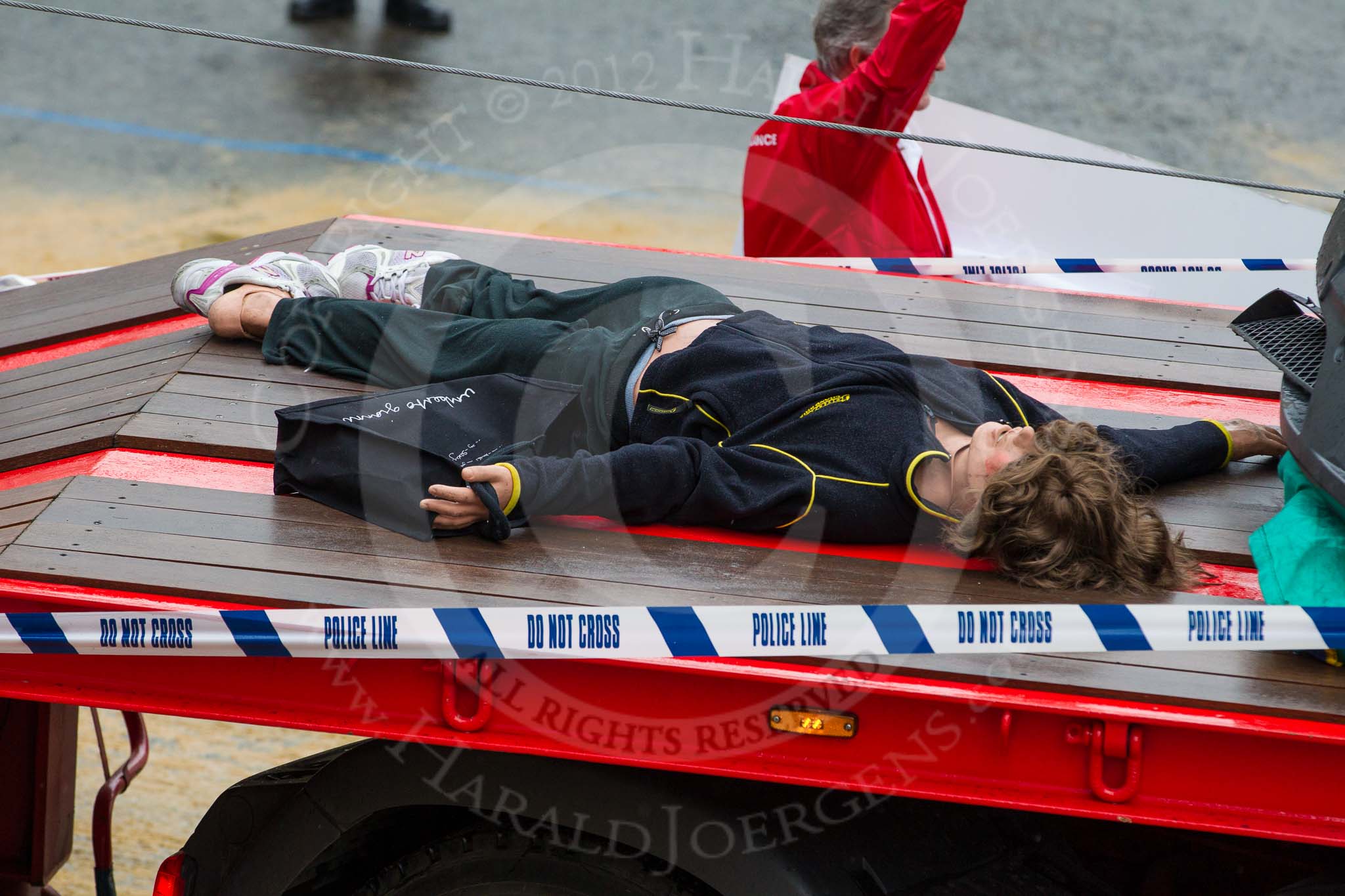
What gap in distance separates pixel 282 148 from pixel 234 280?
6.24 m

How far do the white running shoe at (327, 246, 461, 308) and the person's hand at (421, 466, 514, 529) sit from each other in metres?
1.09

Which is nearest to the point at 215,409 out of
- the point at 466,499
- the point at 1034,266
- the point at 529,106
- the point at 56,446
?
the point at 56,446

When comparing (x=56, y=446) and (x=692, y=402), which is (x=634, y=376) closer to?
(x=692, y=402)

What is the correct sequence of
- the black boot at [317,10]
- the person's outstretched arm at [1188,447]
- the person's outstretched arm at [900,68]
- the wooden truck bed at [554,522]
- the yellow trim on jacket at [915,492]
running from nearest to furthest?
1. the wooden truck bed at [554,522]
2. the yellow trim on jacket at [915,492]
3. the person's outstretched arm at [1188,447]
4. the person's outstretched arm at [900,68]
5. the black boot at [317,10]

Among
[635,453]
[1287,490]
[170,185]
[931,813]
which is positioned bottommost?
[170,185]

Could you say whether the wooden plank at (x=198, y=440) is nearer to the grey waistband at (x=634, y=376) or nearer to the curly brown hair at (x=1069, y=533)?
the grey waistband at (x=634, y=376)

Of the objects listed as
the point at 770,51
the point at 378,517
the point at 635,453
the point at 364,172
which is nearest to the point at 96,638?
the point at 378,517

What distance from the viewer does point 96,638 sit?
1.99 m

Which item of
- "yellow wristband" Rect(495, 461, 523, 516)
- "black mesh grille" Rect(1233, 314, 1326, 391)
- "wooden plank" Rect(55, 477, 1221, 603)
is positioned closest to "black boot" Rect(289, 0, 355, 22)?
"wooden plank" Rect(55, 477, 1221, 603)

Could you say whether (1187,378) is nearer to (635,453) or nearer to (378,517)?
(635,453)

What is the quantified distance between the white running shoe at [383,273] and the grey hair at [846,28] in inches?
62.4

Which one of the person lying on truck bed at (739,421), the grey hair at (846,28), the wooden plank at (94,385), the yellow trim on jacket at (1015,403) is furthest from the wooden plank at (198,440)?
the grey hair at (846,28)

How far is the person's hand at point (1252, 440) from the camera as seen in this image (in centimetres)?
282

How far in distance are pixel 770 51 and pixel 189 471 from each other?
850cm
